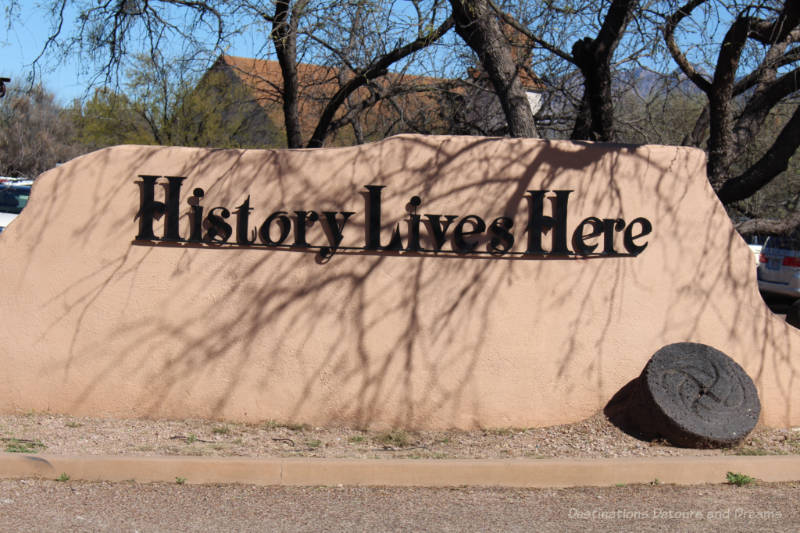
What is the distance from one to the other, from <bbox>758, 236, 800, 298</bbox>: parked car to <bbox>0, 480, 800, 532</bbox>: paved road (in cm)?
1053

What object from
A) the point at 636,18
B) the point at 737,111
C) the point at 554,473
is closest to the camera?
the point at 554,473

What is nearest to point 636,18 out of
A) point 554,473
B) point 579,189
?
point 579,189

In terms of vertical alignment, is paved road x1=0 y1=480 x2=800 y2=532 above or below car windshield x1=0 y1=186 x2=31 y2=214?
below

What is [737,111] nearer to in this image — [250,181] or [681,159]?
[681,159]

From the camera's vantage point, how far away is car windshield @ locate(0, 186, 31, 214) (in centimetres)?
1548

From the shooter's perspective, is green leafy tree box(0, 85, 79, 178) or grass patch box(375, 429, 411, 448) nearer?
grass patch box(375, 429, 411, 448)

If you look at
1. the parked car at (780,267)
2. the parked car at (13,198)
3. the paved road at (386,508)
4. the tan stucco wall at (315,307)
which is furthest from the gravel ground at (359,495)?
the parked car at (13,198)

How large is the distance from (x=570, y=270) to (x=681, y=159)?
144cm

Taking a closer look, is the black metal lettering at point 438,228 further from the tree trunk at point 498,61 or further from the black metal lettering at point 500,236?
the tree trunk at point 498,61

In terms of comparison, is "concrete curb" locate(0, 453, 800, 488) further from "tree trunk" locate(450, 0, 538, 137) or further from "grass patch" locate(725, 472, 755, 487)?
"tree trunk" locate(450, 0, 538, 137)

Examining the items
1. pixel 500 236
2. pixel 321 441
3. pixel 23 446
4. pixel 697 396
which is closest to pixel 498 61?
pixel 500 236

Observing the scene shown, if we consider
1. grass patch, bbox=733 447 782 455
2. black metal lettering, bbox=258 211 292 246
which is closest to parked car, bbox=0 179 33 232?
black metal lettering, bbox=258 211 292 246

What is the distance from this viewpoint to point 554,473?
19.1ft

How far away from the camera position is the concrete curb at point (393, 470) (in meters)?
5.67
